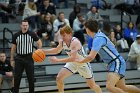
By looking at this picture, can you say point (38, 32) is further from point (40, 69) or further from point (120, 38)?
point (120, 38)

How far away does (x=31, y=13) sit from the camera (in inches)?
536

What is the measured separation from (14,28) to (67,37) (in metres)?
5.77

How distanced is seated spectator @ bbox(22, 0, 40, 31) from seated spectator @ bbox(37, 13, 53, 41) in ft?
1.10

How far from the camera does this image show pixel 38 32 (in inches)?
521

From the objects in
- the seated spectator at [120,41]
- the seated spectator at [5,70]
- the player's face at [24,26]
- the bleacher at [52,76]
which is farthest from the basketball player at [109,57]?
the seated spectator at [120,41]

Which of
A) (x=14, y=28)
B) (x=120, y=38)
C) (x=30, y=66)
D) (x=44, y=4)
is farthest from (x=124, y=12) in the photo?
(x=30, y=66)

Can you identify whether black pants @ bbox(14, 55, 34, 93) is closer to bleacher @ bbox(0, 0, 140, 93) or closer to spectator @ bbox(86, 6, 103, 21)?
bleacher @ bbox(0, 0, 140, 93)

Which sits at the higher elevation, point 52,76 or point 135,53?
point 135,53

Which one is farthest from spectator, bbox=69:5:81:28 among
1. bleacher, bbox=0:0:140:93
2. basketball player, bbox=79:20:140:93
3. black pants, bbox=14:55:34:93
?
basketball player, bbox=79:20:140:93

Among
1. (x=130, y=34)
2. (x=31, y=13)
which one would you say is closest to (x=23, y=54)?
(x=31, y=13)

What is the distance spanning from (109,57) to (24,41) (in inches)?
127

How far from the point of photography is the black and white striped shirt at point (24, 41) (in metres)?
10.4

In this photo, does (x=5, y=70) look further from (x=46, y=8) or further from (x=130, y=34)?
(x=130, y=34)

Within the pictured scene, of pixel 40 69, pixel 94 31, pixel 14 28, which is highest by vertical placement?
pixel 94 31
